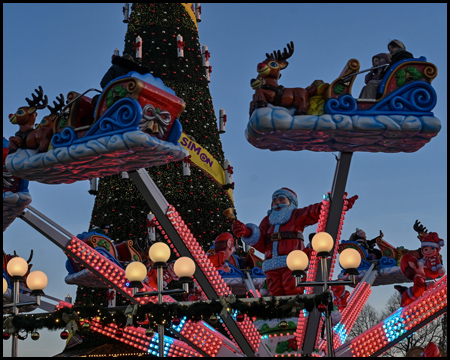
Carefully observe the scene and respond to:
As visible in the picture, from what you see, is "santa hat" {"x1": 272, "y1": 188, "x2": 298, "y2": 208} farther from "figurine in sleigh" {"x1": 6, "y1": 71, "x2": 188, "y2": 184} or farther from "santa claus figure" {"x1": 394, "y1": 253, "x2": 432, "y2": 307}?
"figurine in sleigh" {"x1": 6, "y1": 71, "x2": 188, "y2": 184}

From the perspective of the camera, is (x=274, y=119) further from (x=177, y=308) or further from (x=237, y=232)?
(x=237, y=232)

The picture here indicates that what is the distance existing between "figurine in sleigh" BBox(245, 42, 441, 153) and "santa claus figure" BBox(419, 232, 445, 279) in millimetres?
5830

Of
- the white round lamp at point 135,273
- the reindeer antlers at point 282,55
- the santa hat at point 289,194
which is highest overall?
the reindeer antlers at point 282,55

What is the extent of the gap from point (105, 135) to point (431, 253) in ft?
28.7

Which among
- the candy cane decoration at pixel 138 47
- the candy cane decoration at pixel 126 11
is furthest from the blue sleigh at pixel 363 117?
the candy cane decoration at pixel 126 11

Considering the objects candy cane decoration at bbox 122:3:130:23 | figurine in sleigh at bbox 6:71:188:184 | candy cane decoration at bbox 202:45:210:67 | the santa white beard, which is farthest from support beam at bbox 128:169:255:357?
candy cane decoration at bbox 122:3:130:23

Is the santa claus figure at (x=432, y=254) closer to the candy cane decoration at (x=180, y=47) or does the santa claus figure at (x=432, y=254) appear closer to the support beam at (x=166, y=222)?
the support beam at (x=166, y=222)

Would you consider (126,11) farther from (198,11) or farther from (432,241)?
(432,241)

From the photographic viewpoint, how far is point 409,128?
9.76 meters

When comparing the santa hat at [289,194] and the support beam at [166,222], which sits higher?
the santa hat at [289,194]

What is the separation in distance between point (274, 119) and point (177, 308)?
3.01 meters

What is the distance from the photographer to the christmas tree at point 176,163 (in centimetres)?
2019

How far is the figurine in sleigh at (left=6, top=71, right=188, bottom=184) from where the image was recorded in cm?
1025

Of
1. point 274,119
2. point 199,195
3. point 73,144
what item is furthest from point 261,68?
point 199,195
